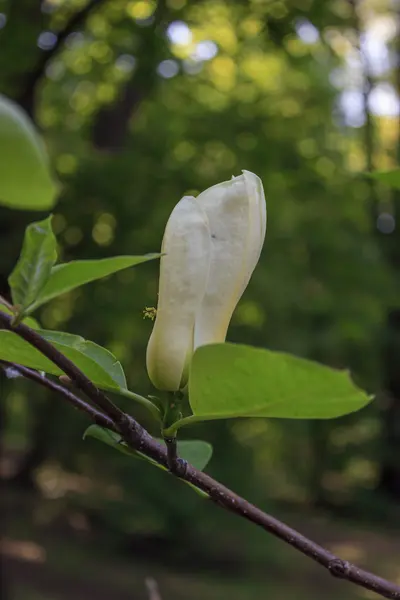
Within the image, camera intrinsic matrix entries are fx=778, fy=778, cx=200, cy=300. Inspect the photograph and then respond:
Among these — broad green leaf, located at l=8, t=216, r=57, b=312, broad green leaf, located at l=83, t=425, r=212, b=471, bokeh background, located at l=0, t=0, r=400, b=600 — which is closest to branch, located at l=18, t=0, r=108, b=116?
bokeh background, located at l=0, t=0, r=400, b=600

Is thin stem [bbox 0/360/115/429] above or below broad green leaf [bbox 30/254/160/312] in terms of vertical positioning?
below

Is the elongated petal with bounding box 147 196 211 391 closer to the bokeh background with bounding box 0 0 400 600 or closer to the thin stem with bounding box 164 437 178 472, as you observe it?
the thin stem with bounding box 164 437 178 472

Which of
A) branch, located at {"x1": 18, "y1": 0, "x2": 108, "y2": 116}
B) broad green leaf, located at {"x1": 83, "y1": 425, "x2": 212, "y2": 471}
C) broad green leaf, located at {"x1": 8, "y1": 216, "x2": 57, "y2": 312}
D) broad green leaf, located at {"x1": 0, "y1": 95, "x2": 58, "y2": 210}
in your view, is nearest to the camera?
broad green leaf, located at {"x1": 0, "y1": 95, "x2": 58, "y2": 210}

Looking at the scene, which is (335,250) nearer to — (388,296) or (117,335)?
(388,296)

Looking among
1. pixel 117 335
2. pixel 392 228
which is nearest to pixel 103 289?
pixel 117 335

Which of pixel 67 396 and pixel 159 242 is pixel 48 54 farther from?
pixel 67 396

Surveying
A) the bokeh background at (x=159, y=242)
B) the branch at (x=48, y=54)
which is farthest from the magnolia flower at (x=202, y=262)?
the branch at (x=48, y=54)
